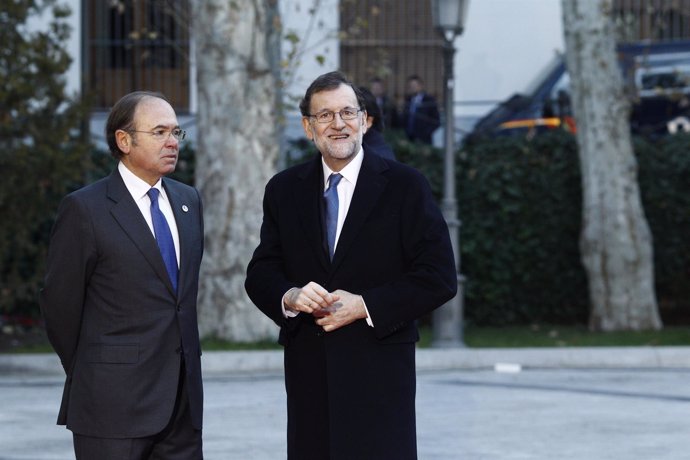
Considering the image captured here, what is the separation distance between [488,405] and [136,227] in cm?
568

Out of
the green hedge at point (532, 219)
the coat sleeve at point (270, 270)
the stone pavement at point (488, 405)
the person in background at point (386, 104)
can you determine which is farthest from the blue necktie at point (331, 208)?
the person in background at point (386, 104)

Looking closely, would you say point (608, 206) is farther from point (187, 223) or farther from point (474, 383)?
point (187, 223)

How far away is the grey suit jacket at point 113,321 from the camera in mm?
4988

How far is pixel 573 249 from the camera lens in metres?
15.8

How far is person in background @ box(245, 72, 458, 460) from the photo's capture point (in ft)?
15.9

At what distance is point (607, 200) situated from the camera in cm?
1527

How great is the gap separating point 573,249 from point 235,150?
153 inches

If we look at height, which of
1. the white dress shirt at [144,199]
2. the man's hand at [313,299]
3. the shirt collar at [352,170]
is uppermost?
the shirt collar at [352,170]

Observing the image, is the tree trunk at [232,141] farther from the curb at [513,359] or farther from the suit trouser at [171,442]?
the suit trouser at [171,442]

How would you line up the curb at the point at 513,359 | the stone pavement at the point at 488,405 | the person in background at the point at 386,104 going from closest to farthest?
1. the stone pavement at the point at 488,405
2. the curb at the point at 513,359
3. the person in background at the point at 386,104

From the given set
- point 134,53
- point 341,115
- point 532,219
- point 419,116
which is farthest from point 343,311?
point 134,53

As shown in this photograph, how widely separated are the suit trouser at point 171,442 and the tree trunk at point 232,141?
900 cm

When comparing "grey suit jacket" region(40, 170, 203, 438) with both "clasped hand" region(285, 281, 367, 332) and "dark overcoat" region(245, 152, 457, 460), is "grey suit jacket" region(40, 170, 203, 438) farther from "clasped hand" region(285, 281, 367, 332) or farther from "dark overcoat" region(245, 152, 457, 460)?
"clasped hand" region(285, 281, 367, 332)

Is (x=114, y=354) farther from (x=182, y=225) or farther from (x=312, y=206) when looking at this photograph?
(x=312, y=206)
